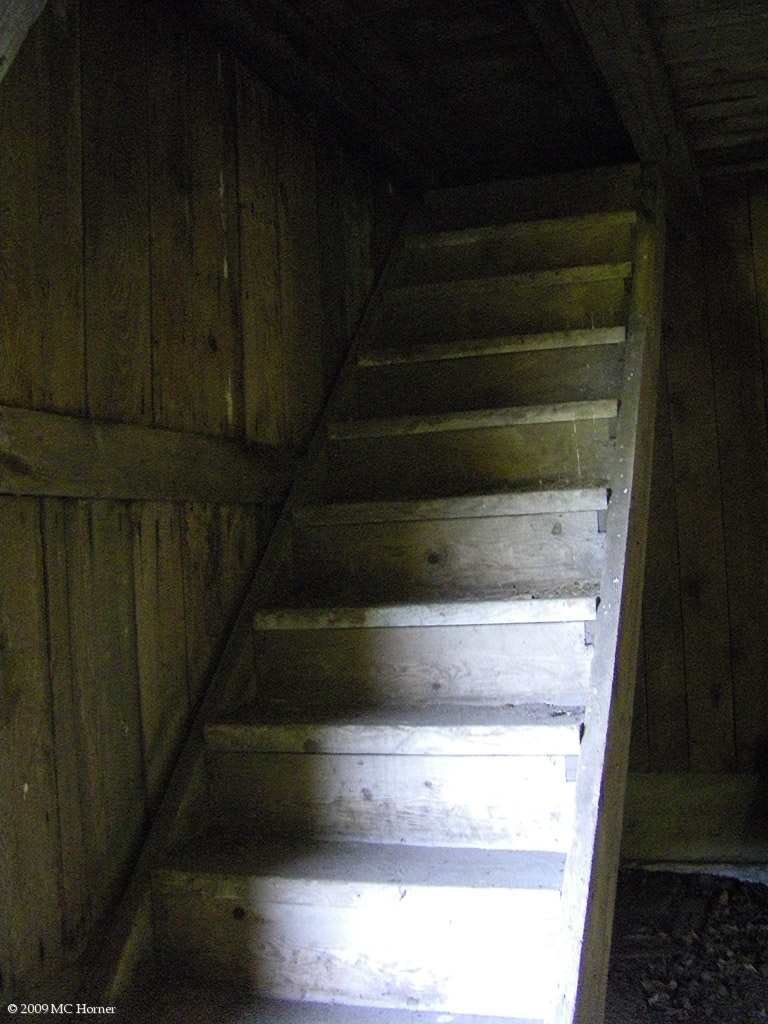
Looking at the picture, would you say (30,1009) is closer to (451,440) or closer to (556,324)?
(451,440)

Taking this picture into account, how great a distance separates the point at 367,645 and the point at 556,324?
125cm

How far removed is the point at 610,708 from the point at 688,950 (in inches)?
66.8

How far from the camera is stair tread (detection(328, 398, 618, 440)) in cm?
262

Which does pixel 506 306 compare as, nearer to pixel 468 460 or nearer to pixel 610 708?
pixel 468 460

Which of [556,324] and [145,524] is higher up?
[556,324]

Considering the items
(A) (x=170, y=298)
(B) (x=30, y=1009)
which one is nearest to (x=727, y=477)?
(A) (x=170, y=298)

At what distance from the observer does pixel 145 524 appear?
2102mm

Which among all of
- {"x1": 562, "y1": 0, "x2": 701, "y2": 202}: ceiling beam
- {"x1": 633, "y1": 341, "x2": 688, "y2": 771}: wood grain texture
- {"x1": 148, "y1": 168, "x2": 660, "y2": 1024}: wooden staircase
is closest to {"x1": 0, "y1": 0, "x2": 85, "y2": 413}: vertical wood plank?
{"x1": 148, "y1": 168, "x2": 660, "y2": 1024}: wooden staircase

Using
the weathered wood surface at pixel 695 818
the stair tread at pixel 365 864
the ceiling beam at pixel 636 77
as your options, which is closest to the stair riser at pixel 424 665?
the stair tread at pixel 365 864

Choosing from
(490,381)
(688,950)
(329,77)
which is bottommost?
(688,950)

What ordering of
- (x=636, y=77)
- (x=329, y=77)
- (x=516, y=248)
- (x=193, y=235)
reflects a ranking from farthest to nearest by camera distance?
1. (x=516, y=248)
2. (x=329, y=77)
3. (x=636, y=77)
4. (x=193, y=235)

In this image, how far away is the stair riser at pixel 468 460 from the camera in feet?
8.66

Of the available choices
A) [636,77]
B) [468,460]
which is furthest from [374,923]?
[636,77]

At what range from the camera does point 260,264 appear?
2711 mm
